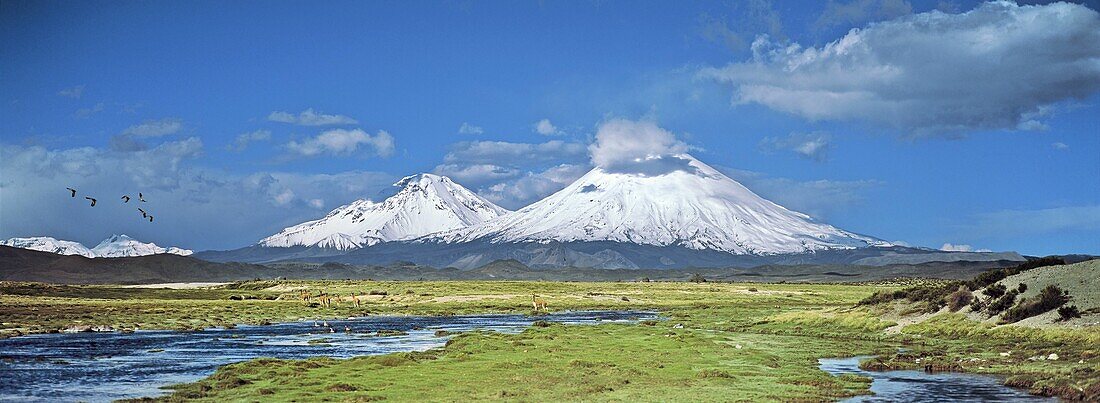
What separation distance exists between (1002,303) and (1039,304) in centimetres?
339

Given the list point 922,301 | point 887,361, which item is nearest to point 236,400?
point 887,361

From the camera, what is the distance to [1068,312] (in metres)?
49.6

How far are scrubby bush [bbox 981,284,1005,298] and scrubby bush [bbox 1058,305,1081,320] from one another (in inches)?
285

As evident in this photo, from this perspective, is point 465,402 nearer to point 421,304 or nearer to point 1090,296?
point 1090,296

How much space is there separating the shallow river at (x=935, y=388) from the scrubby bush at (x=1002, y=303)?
59.4ft

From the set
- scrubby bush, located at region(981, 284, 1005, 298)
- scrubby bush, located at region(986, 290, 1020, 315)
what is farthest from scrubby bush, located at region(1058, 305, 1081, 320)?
scrubby bush, located at region(981, 284, 1005, 298)

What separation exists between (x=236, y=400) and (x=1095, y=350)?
3389 centimetres

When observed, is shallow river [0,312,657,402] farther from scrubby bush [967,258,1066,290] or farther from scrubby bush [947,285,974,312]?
scrubby bush [967,258,1066,290]

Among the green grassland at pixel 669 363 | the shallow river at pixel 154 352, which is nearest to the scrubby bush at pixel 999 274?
the green grassland at pixel 669 363

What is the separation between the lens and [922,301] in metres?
64.4

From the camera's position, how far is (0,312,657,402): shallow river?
116 ft

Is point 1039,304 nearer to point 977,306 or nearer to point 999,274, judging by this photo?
point 977,306

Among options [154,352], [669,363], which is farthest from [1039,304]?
[154,352]

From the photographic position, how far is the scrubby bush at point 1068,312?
4912 centimetres
